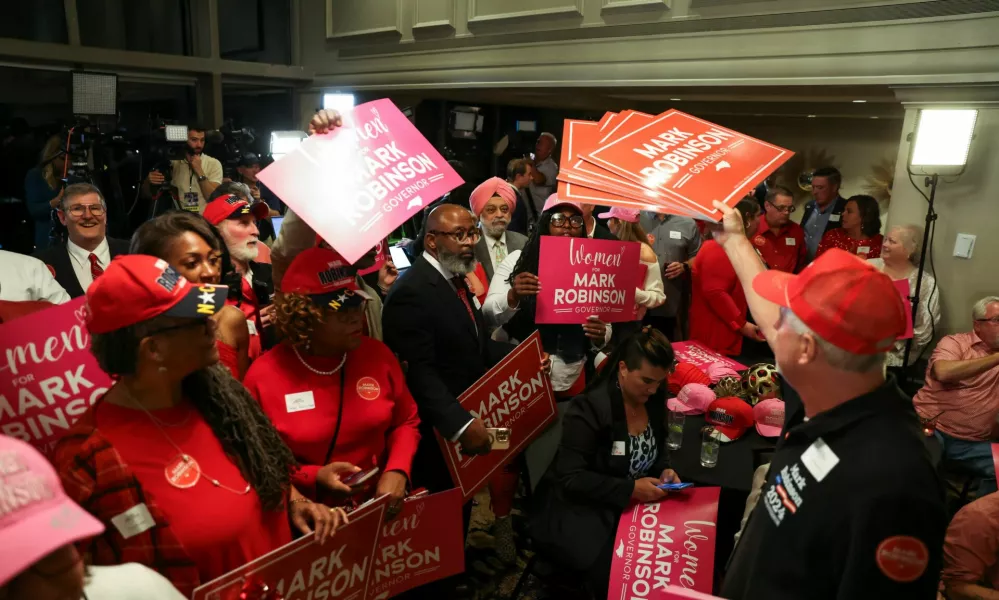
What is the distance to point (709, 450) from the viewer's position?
2.50 m

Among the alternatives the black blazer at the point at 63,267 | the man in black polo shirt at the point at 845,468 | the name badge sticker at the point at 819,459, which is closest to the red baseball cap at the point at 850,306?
the man in black polo shirt at the point at 845,468

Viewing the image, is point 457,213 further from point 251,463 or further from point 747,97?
point 747,97

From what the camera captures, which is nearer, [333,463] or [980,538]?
[333,463]

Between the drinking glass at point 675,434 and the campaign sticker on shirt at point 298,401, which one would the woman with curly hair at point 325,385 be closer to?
the campaign sticker on shirt at point 298,401

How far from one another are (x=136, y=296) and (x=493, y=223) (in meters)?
2.67

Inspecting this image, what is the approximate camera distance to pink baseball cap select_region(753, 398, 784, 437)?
2664 mm

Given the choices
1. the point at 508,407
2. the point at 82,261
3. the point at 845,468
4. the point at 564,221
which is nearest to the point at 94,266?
the point at 82,261

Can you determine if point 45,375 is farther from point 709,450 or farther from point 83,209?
point 709,450

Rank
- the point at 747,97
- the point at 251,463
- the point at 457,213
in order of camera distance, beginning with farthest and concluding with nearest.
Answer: the point at 747,97, the point at 457,213, the point at 251,463

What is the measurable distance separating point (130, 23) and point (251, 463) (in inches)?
274

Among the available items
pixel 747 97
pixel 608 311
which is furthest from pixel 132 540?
pixel 747 97

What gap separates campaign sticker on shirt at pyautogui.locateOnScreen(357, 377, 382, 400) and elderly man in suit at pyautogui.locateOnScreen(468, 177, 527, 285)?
1.81m

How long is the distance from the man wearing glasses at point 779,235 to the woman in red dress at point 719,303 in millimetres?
725

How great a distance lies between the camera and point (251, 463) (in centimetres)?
147
